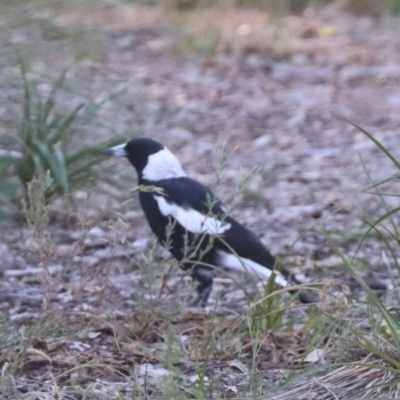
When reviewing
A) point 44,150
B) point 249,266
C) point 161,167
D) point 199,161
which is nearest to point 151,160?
point 161,167

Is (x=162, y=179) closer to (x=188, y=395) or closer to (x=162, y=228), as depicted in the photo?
(x=162, y=228)

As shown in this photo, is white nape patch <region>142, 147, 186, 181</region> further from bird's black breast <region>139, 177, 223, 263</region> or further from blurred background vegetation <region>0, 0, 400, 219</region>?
blurred background vegetation <region>0, 0, 400, 219</region>

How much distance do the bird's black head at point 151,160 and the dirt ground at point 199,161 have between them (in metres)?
0.20

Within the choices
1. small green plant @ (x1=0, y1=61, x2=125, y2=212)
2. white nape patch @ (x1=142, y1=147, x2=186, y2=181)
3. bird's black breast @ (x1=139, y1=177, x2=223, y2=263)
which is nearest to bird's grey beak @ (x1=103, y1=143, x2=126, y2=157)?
white nape patch @ (x1=142, y1=147, x2=186, y2=181)

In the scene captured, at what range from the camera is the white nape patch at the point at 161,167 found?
4.48 m

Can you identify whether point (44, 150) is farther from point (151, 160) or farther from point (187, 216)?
point (187, 216)

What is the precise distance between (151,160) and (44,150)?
2.15 ft

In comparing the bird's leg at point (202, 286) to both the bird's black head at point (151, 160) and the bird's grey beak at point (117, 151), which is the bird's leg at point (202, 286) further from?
the bird's grey beak at point (117, 151)

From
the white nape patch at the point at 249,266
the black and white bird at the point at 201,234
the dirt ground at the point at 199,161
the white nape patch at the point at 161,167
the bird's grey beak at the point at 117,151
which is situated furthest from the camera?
the bird's grey beak at the point at 117,151

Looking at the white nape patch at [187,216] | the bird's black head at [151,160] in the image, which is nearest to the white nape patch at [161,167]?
the bird's black head at [151,160]

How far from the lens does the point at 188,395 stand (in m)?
2.81

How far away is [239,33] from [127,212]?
208 inches

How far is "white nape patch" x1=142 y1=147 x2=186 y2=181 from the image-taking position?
448cm

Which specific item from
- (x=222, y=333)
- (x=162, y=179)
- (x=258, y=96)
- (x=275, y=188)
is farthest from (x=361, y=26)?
(x=222, y=333)
